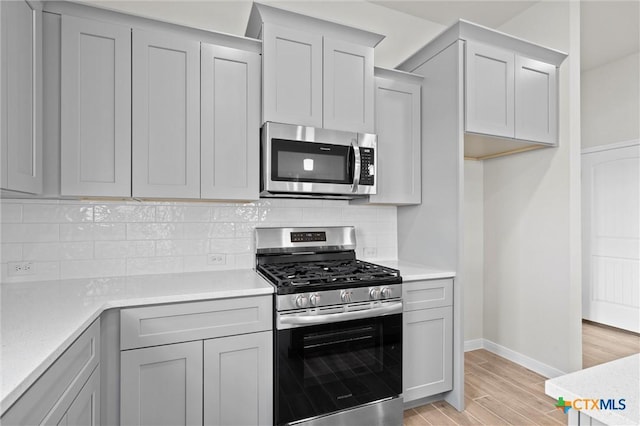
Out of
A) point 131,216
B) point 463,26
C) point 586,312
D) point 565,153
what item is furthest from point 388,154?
point 586,312

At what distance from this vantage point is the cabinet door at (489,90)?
2.37 metres

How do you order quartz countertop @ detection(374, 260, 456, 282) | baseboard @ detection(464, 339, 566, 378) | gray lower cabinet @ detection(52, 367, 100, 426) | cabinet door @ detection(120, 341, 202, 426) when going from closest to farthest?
gray lower cabinet @ detection(52, 367, 100, 426) → cabinet door @ detection(120, 341, 202, 426) → quartz countertop @ detection(374, 260, 456, 282) → baseboard @ detection(464, 339, 566, 378)

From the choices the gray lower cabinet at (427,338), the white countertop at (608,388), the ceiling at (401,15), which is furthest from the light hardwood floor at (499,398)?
the ceiling at (401,15)

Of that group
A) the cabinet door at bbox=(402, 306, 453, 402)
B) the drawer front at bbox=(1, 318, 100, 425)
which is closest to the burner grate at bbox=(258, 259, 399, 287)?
the cabinet door at bbox=(402, 306, 453, 402)

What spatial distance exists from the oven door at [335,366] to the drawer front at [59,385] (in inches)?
32.7

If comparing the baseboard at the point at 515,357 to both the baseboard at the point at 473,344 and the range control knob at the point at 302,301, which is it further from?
the range control knob at the point at 302,301

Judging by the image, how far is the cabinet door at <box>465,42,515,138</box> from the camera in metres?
2.37

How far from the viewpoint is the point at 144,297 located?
162 cm

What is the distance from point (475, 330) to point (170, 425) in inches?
108

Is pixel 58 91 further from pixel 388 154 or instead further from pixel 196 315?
pixel 388 154

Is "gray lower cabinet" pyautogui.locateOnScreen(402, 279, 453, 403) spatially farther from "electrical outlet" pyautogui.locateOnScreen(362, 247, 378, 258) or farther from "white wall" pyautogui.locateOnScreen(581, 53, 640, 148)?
"white wall" pyautogui.locateOnScreen(581, 53, 640, 148)

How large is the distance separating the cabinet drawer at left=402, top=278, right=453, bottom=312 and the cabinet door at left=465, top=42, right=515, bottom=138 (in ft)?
3.49

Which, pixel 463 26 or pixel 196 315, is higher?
pixel 463 26

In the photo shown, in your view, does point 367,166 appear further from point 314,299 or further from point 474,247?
point 474,247
